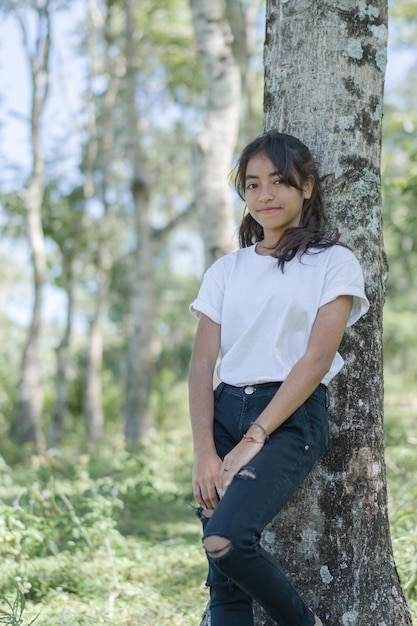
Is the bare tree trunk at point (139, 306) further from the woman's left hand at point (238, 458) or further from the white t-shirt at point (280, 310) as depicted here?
the woman's left hand at point (238, 458)

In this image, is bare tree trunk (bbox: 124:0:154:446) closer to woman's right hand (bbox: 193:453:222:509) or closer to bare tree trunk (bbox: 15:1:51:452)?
bare tree trunk (bbox: 15:1:51:452)

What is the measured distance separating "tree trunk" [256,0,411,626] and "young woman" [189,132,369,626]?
0.20 m

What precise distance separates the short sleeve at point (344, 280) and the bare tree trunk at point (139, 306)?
960cm

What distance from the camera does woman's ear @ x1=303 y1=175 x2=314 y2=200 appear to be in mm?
2854

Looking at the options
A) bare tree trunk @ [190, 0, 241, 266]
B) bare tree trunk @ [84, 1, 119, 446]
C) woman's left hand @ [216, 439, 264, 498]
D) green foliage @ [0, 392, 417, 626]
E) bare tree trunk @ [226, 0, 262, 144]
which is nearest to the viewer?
woman's left hand @ [216, 439, 264, 498]

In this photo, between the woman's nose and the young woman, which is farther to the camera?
the woman's nose

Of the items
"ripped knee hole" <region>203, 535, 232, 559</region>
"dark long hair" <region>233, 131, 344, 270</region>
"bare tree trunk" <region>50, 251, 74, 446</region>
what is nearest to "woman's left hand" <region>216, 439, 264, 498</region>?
"ripped knee hole" <region>203, 535, 232, 559</region>

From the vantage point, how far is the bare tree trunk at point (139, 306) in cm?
1210

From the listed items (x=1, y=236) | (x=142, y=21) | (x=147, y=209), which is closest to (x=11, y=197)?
(x=1, y=236)

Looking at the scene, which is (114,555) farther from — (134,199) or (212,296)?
(134,199)

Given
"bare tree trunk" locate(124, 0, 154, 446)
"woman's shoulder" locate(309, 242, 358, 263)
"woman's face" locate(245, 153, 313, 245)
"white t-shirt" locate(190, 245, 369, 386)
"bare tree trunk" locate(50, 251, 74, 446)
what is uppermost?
"woman's face" locate(245, 153, 313, 245)

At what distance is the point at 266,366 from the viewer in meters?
2.60

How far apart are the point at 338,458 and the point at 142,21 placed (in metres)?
14.5

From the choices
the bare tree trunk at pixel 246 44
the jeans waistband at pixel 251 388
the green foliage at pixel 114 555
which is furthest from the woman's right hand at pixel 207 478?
the bare tree trunk at pixel 246 44
